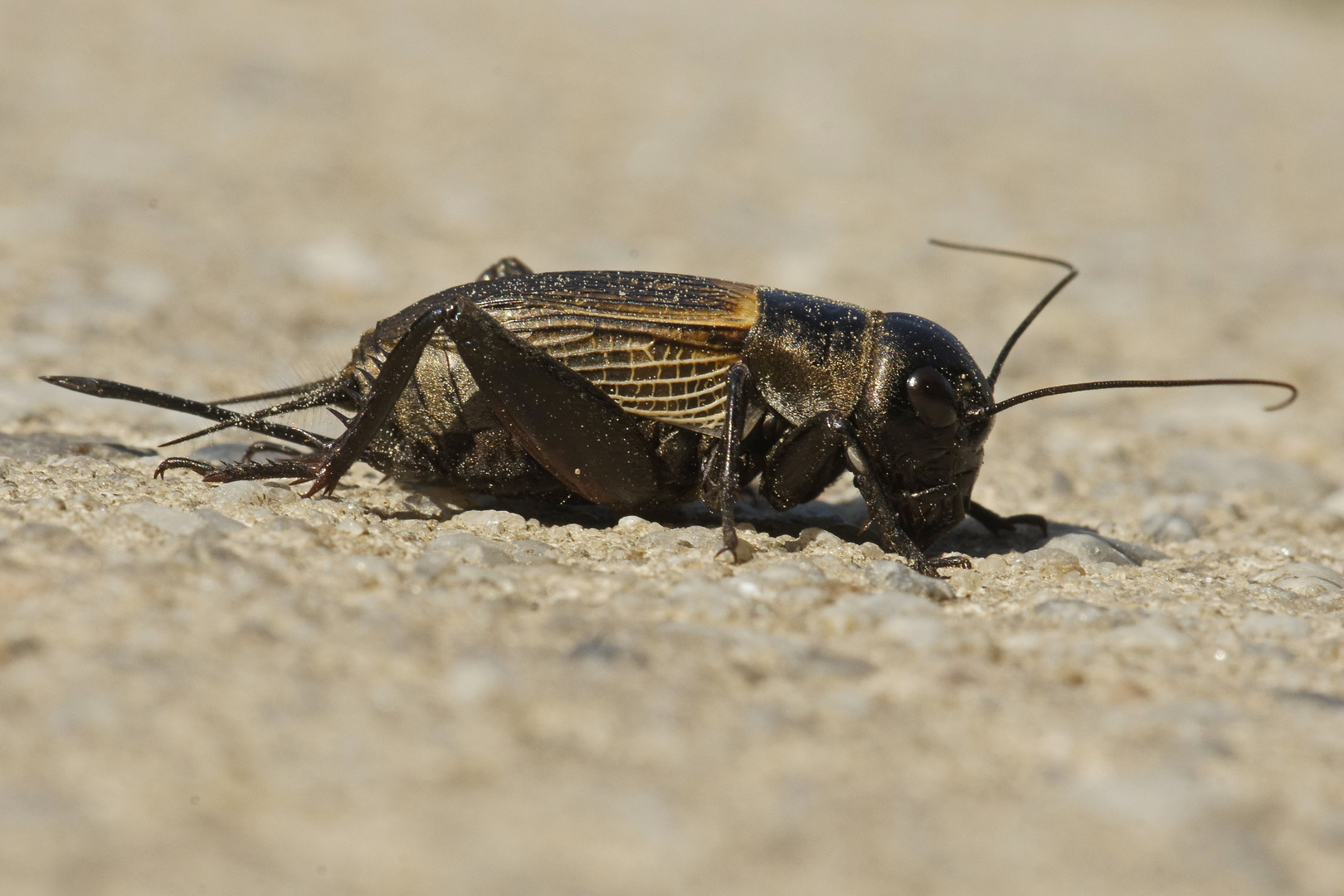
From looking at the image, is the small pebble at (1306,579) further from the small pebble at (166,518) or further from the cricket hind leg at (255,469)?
the small pebble at (166,518)

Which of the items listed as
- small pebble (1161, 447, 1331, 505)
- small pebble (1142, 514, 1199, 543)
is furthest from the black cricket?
small pebble (1161, 447, 1331, 505)

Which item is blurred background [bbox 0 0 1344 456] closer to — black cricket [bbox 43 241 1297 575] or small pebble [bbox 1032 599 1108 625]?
black cricket [bbox 43 241 1297 575]

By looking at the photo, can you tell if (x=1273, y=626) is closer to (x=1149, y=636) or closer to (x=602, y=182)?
(x=1149, y=636)

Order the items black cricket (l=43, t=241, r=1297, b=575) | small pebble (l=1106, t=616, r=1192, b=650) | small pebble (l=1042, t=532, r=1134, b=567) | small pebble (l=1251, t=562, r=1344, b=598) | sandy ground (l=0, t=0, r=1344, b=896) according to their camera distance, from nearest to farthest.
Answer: sandy ground (l=0, t=0, r=1344, b=896) < small pebble (l=1106, t=616, r=1192, b=650) < black cricket (l=43, t=241, r=1297, b=575) < small pebble (l=1251, t=562, r=1344, b=598) < small pebble (l=1042, t=532, r=1134, b=567)

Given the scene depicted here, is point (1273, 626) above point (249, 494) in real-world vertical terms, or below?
above

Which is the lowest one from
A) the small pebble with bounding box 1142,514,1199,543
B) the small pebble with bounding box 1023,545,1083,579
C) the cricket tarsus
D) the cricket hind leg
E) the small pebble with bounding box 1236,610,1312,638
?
the cricket hind leg

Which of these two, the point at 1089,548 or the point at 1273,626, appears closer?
the point at 1273,626

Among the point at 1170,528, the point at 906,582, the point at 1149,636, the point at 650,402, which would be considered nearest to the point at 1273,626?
the point at 1149,636

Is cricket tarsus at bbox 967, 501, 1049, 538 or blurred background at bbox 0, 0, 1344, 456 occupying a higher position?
blurred background at bbox 0, 0, 1344, 456
